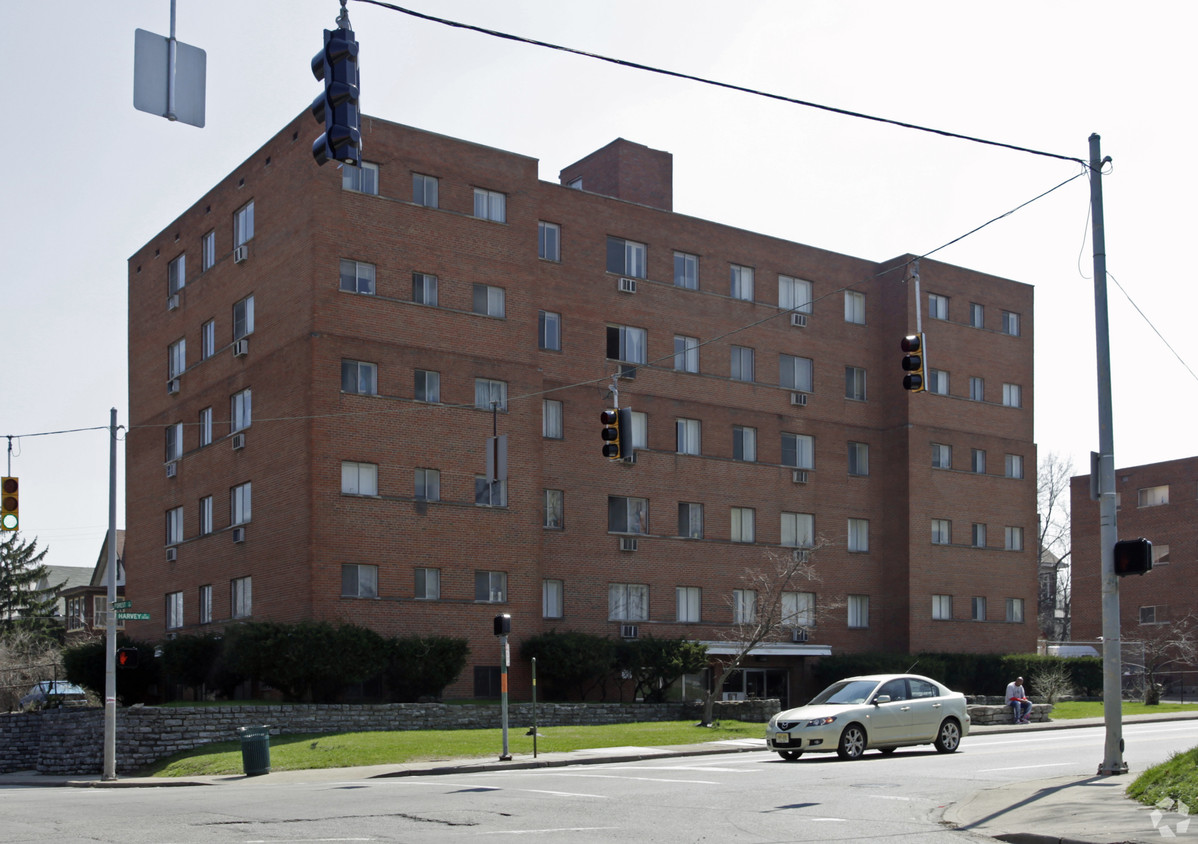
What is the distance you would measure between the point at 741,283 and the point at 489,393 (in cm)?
1311

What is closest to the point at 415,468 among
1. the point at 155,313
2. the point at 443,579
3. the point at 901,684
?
the point at 443,579

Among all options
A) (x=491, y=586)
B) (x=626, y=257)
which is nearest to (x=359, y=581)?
(x=491, y=586)

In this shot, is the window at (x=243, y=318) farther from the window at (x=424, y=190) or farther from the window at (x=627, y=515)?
the window at (x=627, y=515)

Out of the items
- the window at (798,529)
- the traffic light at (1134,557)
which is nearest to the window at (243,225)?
the window at (798,529)

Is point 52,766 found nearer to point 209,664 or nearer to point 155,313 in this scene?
point 209,664

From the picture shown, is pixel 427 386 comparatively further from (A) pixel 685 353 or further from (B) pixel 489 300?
(A) pixel 685 353

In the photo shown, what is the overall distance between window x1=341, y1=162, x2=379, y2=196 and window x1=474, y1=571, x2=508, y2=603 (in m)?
12.3

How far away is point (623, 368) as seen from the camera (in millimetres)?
48281

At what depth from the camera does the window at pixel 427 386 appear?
1670 inches

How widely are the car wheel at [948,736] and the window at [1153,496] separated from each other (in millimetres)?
59858

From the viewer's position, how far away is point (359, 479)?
134ft

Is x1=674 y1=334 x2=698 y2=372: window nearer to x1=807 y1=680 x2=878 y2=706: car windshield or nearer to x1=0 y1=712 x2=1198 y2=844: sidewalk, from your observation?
x1=0 y1=712 x2=1198 y2=844: sidewalk

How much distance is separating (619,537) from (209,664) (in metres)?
14.4

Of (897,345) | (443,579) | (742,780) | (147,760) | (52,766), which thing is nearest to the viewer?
(742,780)
